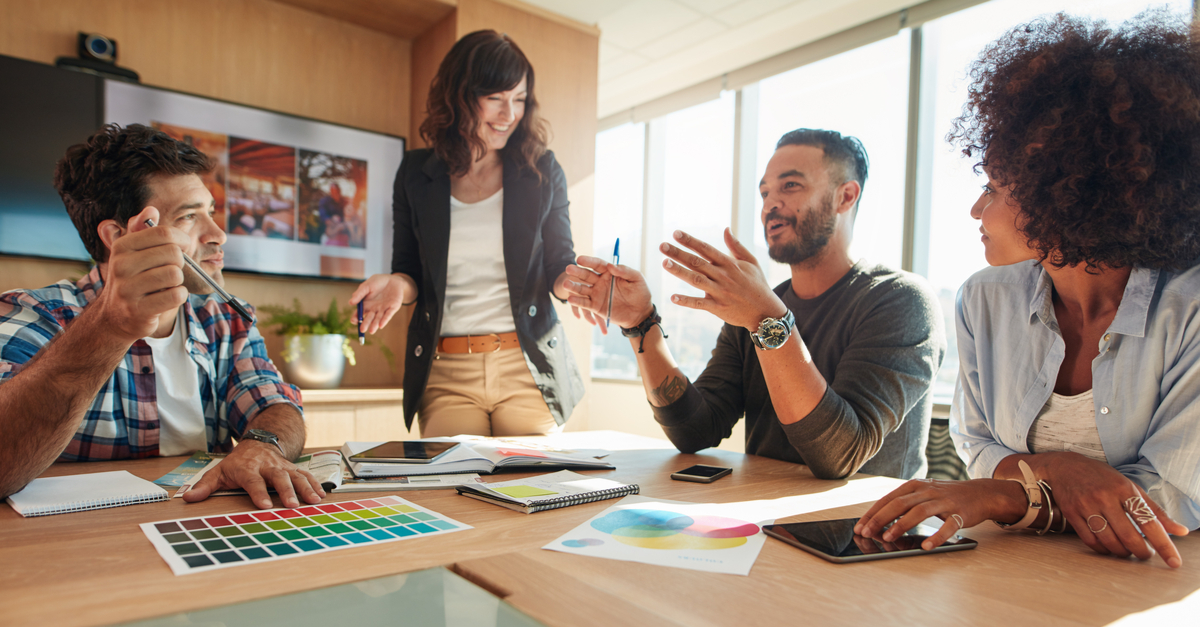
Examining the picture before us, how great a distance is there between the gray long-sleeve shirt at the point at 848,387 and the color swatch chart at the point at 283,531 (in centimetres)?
74

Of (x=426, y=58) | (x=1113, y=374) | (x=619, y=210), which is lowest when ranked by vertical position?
(x=1113, y=374)

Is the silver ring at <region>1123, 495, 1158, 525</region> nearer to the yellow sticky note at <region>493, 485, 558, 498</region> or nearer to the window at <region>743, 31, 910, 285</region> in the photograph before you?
the yellow sticky note at <region>493, 485, 558, 498</region>

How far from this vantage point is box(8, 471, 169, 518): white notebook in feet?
2.89

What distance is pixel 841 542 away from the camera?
796 millimetres

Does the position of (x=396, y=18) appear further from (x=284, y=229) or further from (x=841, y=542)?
(x=841, y=542)

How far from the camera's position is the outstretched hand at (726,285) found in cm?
128

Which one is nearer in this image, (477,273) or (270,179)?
(477,273)

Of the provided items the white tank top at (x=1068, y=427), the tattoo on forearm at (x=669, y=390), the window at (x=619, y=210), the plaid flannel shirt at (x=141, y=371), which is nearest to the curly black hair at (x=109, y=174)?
the plaid flannel shirt at (x=141, y=371)

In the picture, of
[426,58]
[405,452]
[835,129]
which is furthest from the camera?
[835,129]

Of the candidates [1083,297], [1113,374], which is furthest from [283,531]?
[1083,297]

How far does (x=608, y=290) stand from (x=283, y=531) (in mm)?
964

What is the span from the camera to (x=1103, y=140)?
42.1 inches

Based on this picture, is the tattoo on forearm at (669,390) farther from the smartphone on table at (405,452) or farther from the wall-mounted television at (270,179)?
the wall-mounted television at (270,179)

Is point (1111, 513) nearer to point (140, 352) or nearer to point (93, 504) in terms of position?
point (93, 504)
